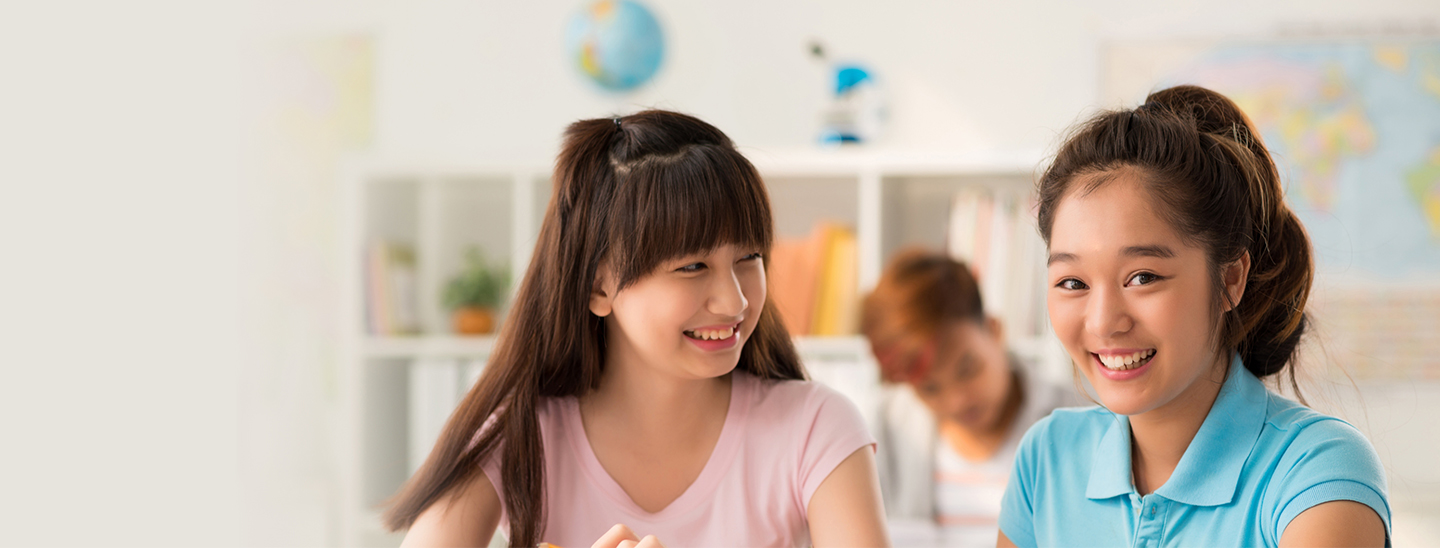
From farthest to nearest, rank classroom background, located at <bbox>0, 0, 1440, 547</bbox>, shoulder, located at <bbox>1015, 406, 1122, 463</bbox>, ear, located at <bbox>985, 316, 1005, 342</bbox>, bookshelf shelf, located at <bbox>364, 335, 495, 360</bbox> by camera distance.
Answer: bookshelf shelf, located at <bbox>364, 335, 495, 360</bbox>
ear, located at <bbox>985, 316, 1005, 342</bbox>
classroom background, located at <bbox>0, 0, 1440, 547</bbox>
shoulder, located at <bbox>1015, 406, 1122, 463</bbox>

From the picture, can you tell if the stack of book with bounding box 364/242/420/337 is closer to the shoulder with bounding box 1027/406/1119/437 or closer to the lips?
the lips

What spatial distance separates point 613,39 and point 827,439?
1.87 m

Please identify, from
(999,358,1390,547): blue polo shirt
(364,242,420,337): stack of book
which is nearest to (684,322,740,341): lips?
(999,358,1390,547): blue polo shirt

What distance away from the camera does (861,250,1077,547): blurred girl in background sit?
2.48 meters

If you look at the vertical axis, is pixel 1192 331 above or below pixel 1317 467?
above

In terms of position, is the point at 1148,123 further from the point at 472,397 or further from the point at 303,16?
the point at 303,16

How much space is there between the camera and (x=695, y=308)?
1145 mm

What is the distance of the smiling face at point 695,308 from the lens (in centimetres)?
115

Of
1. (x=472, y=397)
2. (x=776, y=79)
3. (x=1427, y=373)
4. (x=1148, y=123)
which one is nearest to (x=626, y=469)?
Answer: (x=472, y=397)

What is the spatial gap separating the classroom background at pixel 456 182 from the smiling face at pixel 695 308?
Result: 4.48ft

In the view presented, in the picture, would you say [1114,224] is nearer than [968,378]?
Yes

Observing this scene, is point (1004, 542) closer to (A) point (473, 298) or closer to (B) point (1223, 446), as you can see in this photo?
(B) point (1223, 446)

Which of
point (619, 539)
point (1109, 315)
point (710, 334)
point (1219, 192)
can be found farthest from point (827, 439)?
point (1219, 192)

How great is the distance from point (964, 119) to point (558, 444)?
1912mm
